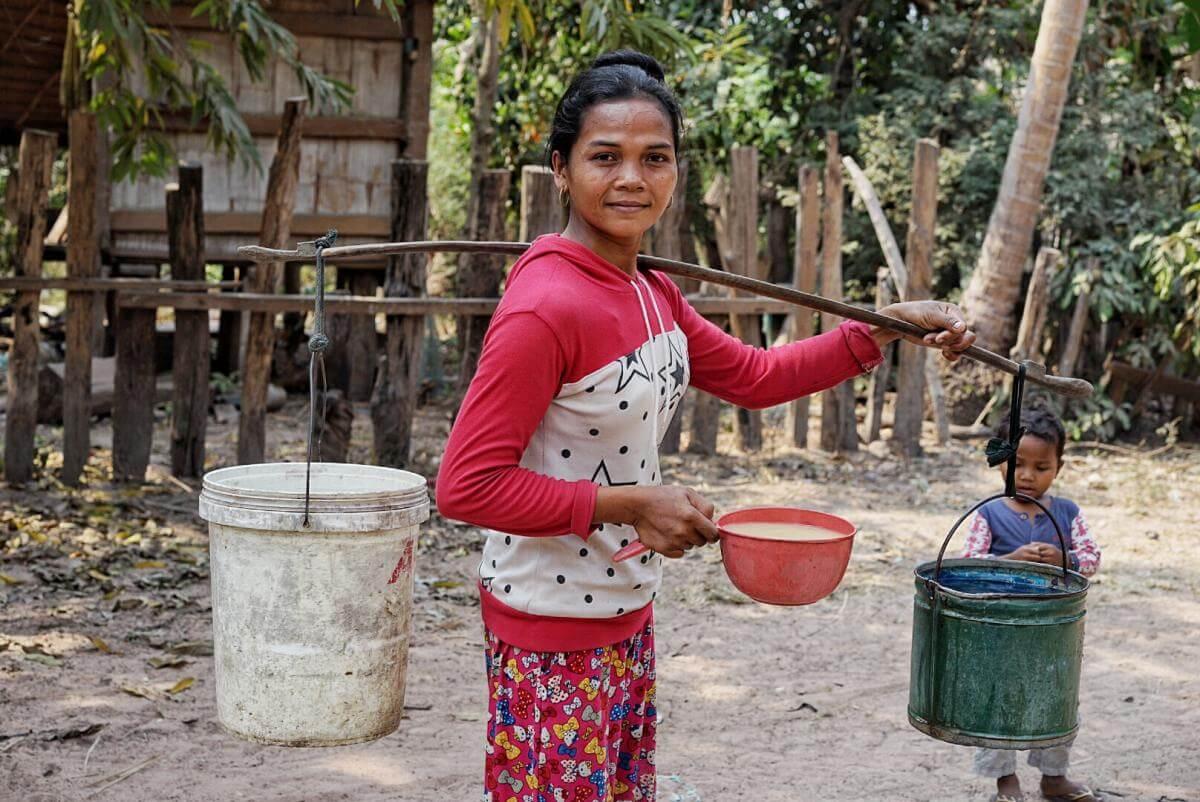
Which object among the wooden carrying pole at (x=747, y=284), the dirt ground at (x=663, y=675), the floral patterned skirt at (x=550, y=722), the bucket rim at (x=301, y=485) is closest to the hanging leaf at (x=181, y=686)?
the dirt ground at (x=663, y=675)

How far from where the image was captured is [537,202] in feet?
22.1

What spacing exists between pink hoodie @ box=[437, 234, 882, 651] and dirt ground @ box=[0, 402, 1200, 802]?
1.52 m

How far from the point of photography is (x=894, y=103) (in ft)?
35.1

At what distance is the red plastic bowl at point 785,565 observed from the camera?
2131 millimetres

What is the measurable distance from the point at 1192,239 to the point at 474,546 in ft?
17.8

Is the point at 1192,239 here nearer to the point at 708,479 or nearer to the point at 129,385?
the point at 708,479

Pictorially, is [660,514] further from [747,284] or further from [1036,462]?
[1036,462]

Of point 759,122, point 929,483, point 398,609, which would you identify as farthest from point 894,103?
point 398,609

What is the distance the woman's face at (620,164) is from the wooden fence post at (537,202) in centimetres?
454

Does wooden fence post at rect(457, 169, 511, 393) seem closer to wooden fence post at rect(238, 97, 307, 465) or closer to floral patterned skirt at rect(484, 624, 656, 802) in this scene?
wooden fence post at rect(238, 97, 307, 465)

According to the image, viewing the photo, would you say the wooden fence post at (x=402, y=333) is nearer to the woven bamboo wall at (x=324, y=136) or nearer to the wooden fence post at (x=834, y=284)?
the woven bamboo wall at (x=324, y=136)

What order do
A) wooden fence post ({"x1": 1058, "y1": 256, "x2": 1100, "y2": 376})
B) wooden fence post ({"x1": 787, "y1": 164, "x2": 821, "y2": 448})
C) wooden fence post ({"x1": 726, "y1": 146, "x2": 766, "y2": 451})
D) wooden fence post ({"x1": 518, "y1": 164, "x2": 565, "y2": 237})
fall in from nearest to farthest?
wooden fence post ({"x1": 518, "y1": 164, "x2": 565, "y2": 237}) → wooden fence post ({"x1": 726, "y1": 146, "x2": 766, "y2": 451}) → wooden fence post ({"x1": 787, "y1": 164, "x2": 821, "y2": 448}) → wooden fence post ({"x1": 1058, "y1": 256, "x2": 1100, "y2": 376})

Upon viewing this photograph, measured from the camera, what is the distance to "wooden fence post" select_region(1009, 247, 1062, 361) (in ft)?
28.5

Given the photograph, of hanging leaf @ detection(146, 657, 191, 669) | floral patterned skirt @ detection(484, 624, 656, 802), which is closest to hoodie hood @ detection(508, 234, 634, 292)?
floral patterned skirt @ detection(484, 624, 656, 802)
